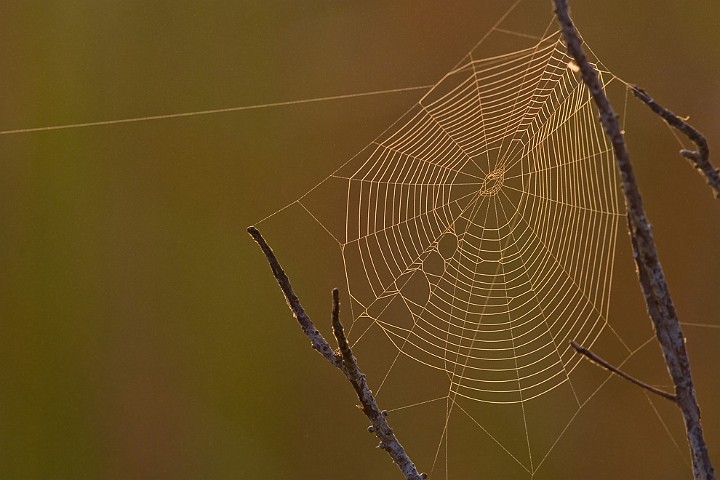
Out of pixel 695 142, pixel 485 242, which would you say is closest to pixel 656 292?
pixel 695 142

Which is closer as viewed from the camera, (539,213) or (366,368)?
(539,213)

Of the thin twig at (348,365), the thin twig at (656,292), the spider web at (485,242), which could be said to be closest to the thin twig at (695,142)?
the thin twig at (656,292)

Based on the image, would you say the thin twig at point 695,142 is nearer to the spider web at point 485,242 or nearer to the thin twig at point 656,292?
the thin twig at point 656,292

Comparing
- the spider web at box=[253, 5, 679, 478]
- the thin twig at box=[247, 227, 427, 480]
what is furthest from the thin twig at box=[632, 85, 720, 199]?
the spider web at box=[253, 5, 679, 478]

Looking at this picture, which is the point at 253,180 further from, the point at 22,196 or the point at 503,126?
the point at 503,126

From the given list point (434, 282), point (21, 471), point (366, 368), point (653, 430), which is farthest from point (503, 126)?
point (21, 471)

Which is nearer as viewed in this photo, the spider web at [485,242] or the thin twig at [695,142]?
the thin twig at [695,142]
